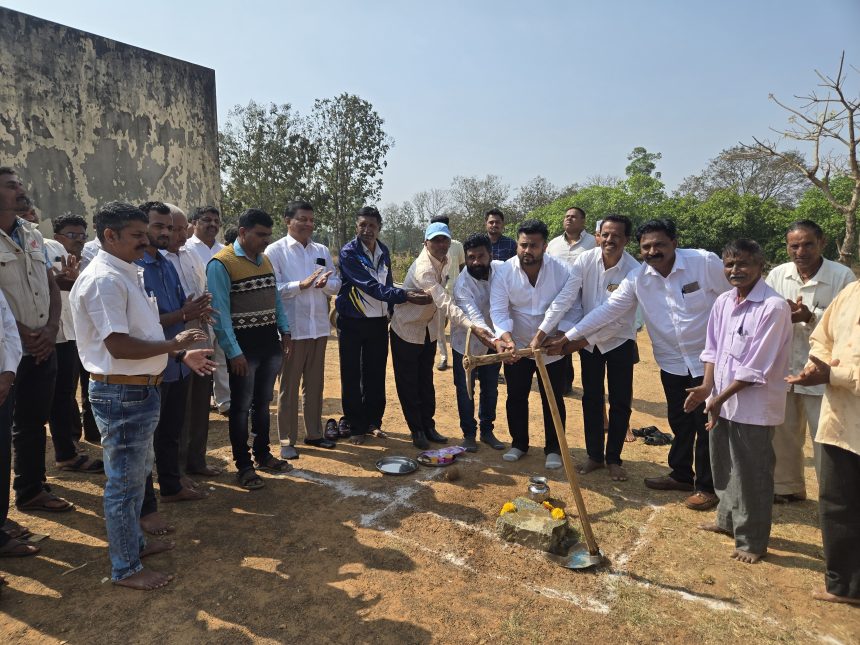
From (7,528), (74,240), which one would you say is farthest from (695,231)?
(7,528)

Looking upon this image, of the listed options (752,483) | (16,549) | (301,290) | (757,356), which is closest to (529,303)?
(757,356)

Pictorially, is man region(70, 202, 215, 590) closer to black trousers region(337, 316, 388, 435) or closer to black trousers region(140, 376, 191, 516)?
black trousers region(140, 376, 191, 516)

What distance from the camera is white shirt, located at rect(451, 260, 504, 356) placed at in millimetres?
5207

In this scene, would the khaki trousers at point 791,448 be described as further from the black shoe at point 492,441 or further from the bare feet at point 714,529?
the black shoe at point 492,441

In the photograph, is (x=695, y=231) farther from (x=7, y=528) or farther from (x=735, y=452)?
(x=7, y=528)

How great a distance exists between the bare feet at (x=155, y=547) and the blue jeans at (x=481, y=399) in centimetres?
291

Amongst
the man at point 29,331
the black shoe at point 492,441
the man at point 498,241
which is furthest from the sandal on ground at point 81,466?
the man at point 498,241

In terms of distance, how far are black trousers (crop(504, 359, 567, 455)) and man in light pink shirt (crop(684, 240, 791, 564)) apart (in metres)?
1.69

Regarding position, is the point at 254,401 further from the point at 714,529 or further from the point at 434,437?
the point at 714,529

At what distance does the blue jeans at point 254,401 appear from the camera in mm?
4480

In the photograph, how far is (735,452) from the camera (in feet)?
11.8

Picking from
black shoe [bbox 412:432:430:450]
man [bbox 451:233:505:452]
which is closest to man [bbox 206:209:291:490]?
black shoe [bbox 412:432:430:450]

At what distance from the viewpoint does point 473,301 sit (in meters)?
5.30

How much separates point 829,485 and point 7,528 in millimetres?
5119
